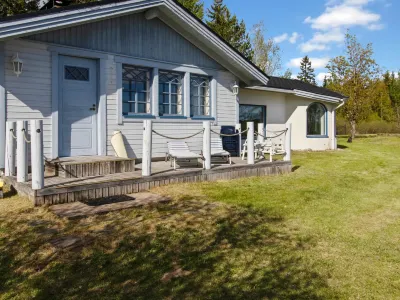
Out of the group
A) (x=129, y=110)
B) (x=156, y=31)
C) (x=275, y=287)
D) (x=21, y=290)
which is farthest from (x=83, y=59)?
(x=275, y=287)

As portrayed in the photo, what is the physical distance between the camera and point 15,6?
17.7m

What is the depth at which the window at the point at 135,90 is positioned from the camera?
8.59 meters

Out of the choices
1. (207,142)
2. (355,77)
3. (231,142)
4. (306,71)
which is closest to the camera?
(207,142)

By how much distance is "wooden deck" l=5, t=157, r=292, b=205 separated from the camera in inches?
205

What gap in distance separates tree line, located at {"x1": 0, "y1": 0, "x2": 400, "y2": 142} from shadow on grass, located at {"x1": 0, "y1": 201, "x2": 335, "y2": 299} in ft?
56.7

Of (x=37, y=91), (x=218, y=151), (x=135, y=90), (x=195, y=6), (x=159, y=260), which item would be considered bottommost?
(x=159, y=260)

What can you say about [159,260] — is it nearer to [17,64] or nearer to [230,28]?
[17,64]

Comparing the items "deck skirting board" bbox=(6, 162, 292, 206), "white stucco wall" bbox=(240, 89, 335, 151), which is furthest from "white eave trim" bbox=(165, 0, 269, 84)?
"deck skirting board" bbox=(6, 162, 292, 206)

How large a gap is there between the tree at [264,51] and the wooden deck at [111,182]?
25025 mm

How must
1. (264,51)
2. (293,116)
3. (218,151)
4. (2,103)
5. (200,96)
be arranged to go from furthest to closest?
(264,51) → (293,116) → (200,96) → (218,151) → (2,103)

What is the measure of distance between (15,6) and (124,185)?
633 inches

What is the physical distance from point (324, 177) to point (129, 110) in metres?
5.12

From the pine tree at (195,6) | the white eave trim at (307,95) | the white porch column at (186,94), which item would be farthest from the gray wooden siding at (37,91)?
the pine tree at (195,6)

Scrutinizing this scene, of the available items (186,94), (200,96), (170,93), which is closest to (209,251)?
(170,93)
